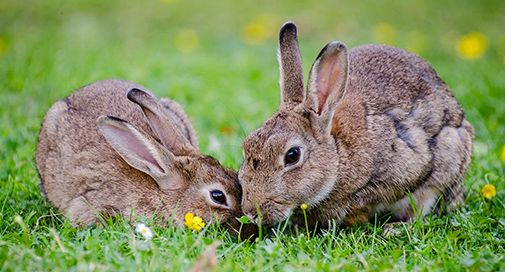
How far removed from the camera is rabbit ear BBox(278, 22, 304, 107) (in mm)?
5879

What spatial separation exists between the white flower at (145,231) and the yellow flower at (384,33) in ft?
24.4

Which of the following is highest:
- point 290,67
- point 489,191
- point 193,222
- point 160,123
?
point 290,67

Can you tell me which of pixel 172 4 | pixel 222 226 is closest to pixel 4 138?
pixel 222 226

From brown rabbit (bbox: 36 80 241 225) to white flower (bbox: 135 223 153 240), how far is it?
39 cm

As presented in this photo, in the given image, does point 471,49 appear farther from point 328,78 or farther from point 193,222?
point 193,222

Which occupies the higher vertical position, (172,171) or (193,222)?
(172,171)

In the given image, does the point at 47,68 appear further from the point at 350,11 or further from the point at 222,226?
the point at 350,11

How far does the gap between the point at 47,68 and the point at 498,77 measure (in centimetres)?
591

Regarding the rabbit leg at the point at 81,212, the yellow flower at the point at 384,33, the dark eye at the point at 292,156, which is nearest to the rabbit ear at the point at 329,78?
the dark eye at the point at 292,156

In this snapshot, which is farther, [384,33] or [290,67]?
[384,33]

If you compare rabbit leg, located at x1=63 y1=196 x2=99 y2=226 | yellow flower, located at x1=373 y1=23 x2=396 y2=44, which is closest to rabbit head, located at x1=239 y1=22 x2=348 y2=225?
rabbit leg, located at x1=63 y1=196 x2=99 y2=226

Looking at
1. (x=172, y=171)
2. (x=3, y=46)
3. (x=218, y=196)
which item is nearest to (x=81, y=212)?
(x=172, y=171)

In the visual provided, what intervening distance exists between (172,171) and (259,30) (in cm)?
660

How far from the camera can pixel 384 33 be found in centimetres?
1245
